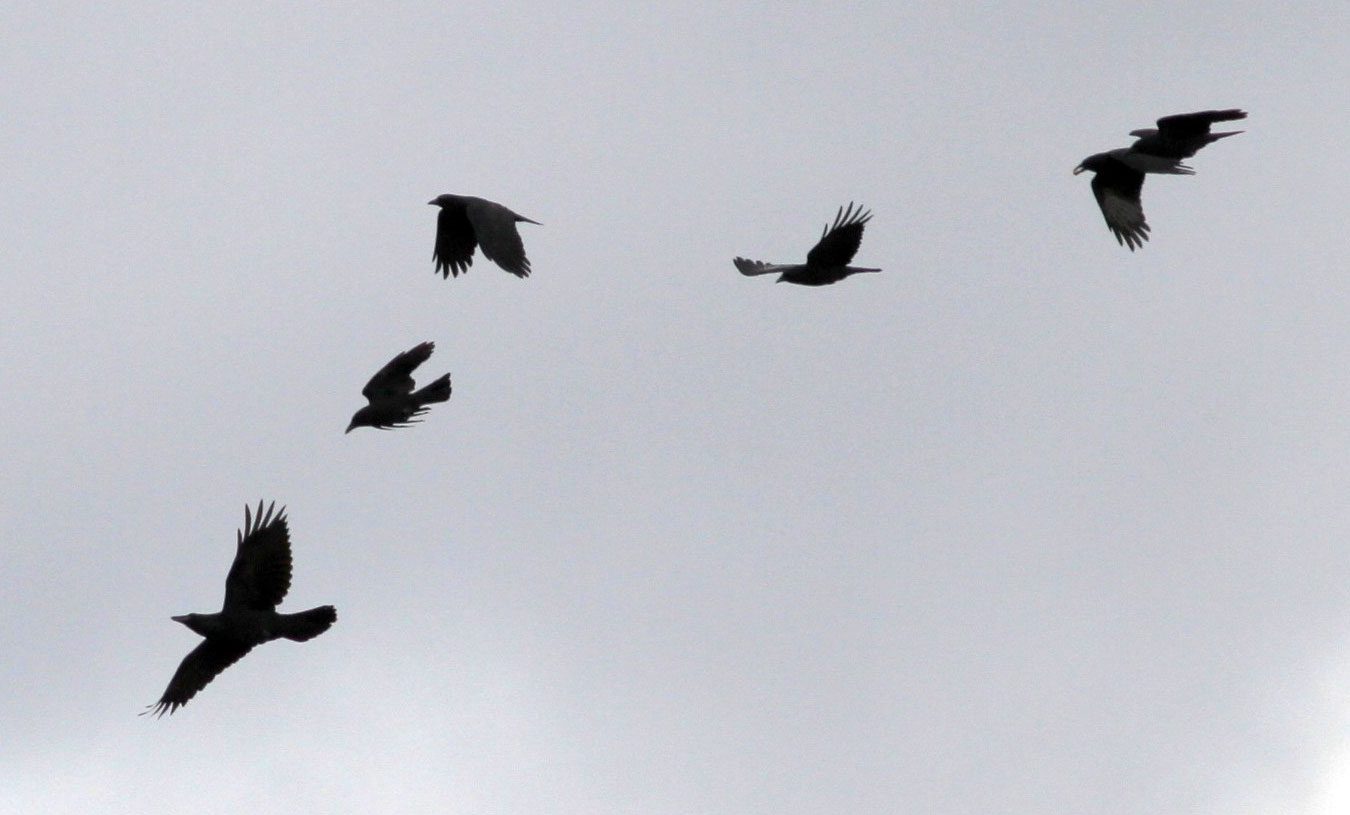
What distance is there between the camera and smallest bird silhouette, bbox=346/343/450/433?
21031 millimetres

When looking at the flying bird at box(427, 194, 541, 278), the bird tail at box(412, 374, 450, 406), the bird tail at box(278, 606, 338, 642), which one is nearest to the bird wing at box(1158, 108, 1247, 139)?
the flying bird at box(427, 194, 541, 278)

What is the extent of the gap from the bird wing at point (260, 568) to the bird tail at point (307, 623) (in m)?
0.45

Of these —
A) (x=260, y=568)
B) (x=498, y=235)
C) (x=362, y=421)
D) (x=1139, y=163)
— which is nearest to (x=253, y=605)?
(x=260, y=568)

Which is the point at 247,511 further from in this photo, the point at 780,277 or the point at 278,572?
the point at 780,277

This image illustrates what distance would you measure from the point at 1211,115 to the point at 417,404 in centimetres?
999

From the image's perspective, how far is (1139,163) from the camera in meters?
21.7

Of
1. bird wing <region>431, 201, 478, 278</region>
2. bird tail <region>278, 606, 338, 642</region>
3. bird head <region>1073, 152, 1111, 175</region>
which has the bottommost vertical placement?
bird tail <region>278, 606, 338, 642</region>

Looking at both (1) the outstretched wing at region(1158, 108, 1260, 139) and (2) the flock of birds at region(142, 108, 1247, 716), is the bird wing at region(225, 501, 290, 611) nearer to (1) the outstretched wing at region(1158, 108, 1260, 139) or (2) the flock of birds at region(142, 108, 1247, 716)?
(2) the flock of birds at region(142, 108, 1247, 716)

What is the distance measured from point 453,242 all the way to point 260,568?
540 cm

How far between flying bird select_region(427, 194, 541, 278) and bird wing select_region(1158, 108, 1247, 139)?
7746 millimetres

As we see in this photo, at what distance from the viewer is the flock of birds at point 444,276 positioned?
19.1 meters

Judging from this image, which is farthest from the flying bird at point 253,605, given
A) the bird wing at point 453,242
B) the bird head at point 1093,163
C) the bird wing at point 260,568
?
the bird head at point 1093,163

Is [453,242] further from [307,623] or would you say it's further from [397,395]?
[307,623]

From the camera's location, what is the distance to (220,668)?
65.5ft
